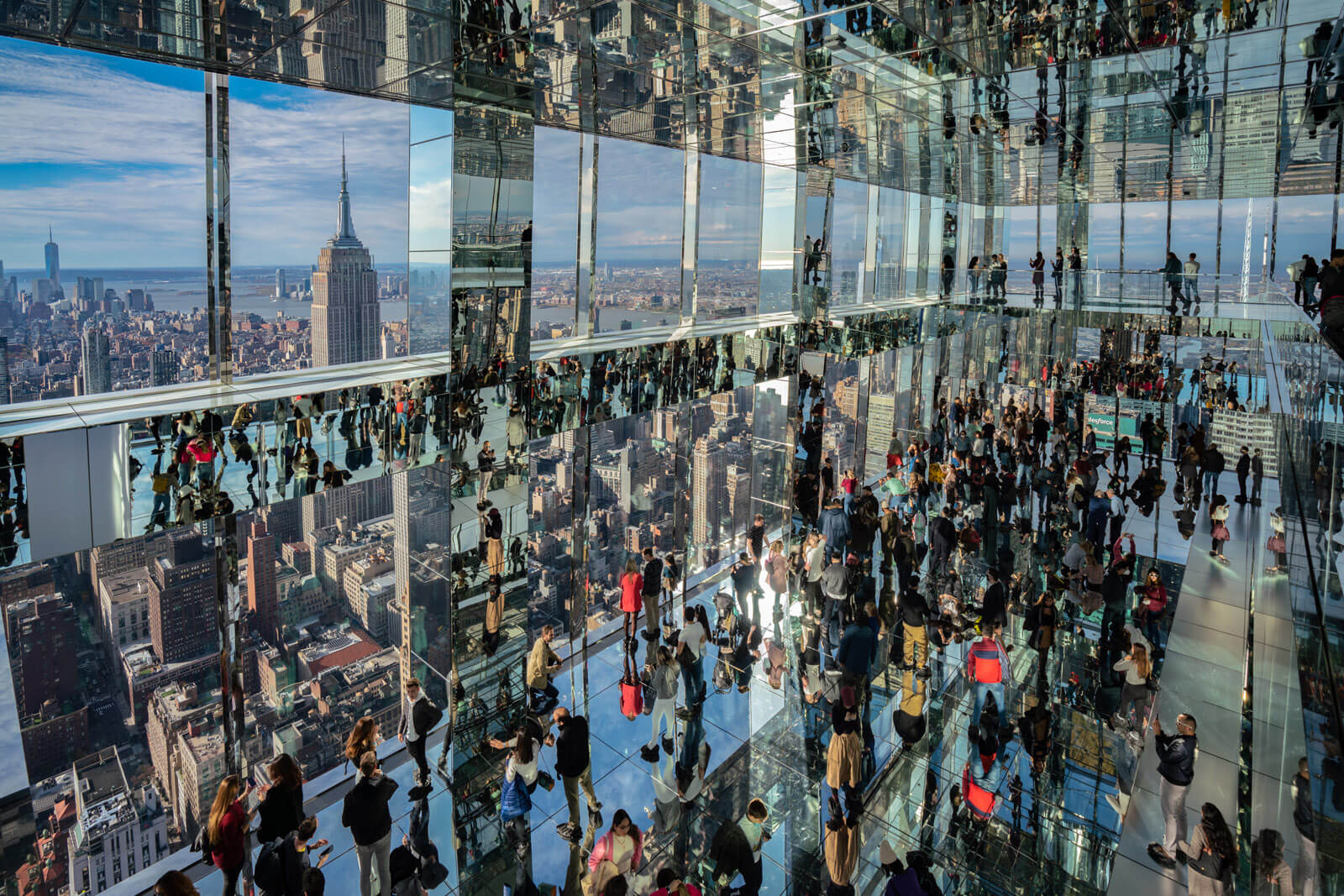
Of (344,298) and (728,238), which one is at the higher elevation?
(728,238)

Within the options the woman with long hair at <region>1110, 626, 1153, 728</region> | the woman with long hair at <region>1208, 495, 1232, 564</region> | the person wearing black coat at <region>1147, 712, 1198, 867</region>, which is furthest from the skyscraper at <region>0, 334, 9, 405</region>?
the woman with long hair at <region>1208, 495, 1232, 564</region>

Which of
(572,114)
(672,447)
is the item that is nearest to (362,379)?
(572,114)

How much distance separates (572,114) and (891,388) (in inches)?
504

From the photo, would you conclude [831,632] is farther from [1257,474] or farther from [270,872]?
[1257,474]

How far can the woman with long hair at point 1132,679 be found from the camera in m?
8.97

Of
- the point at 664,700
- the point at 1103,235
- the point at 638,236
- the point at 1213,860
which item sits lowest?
the point at 1213,860

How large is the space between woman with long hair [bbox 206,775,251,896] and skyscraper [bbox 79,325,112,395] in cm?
401

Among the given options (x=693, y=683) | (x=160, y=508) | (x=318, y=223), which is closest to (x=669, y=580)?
(x=693, y=683)

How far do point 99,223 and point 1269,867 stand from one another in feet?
36.0

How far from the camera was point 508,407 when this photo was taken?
879 cm

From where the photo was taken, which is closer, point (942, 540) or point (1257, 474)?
point (942, 540)

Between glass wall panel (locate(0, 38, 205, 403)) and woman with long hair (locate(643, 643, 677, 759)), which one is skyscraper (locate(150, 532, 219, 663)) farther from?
woman with long hair (locate(643, 643, 677, 759))

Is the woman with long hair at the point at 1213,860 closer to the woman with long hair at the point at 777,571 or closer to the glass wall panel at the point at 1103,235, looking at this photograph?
the woman with long hair at the point at 777,571

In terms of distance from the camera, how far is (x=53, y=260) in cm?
644
